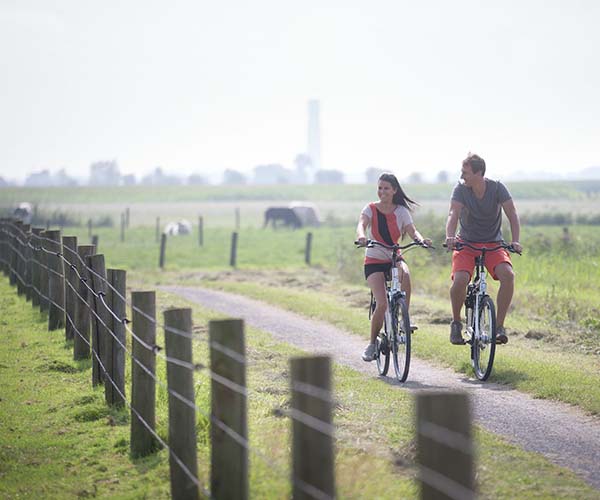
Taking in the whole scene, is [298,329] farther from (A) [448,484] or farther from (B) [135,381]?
(A) [448,484]

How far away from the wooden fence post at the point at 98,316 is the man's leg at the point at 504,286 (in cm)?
398

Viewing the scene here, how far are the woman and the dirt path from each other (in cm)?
95

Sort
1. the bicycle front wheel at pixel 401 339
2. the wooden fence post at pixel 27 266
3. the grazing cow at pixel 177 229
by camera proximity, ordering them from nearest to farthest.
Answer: the bicycle front wheel at pixel 401 339
the wooden fence post at pixel 27 266
the grazing cow at pixel 177 229

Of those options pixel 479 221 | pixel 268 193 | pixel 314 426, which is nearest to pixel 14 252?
pixel 479 221

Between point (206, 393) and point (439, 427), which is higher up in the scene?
point (439, 427)

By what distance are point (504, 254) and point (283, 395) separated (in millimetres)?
2922

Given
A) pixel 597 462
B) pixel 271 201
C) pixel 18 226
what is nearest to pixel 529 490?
pixel 597 462

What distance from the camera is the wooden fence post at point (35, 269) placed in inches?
685

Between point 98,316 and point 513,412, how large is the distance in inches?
154

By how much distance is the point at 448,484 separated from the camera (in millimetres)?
3469

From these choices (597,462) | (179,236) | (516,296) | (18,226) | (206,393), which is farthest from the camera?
(179,236)

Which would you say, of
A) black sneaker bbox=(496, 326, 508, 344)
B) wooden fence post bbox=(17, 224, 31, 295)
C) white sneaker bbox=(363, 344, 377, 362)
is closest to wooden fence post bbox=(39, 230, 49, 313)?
wooden fence post bbox=(17, 224, 31, 295)

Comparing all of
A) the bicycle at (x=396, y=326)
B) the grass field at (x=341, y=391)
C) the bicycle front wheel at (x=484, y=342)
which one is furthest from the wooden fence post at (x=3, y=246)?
the bicycle front wheel at (x=484, y=342)

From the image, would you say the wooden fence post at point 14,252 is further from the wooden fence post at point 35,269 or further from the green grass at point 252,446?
the green grass at point 252,446
